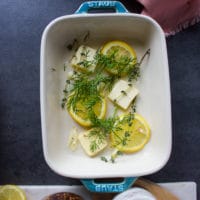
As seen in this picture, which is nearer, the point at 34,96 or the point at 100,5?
the point at 100,5

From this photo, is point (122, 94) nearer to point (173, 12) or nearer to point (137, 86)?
point (137, 86)

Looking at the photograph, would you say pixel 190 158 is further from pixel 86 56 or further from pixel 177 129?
pixel 86 56

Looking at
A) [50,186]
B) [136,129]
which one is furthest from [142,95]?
[50,186]

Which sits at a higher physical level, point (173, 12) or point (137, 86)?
point (173, 12)

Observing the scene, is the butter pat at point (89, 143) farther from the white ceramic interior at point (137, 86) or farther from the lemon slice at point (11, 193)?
the lemon slice at point (11, 193)

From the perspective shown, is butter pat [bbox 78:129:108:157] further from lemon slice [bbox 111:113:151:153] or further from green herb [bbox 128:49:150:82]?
green herb [bbox 128:49:150:82]

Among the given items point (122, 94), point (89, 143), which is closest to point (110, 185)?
point (89, 143)
